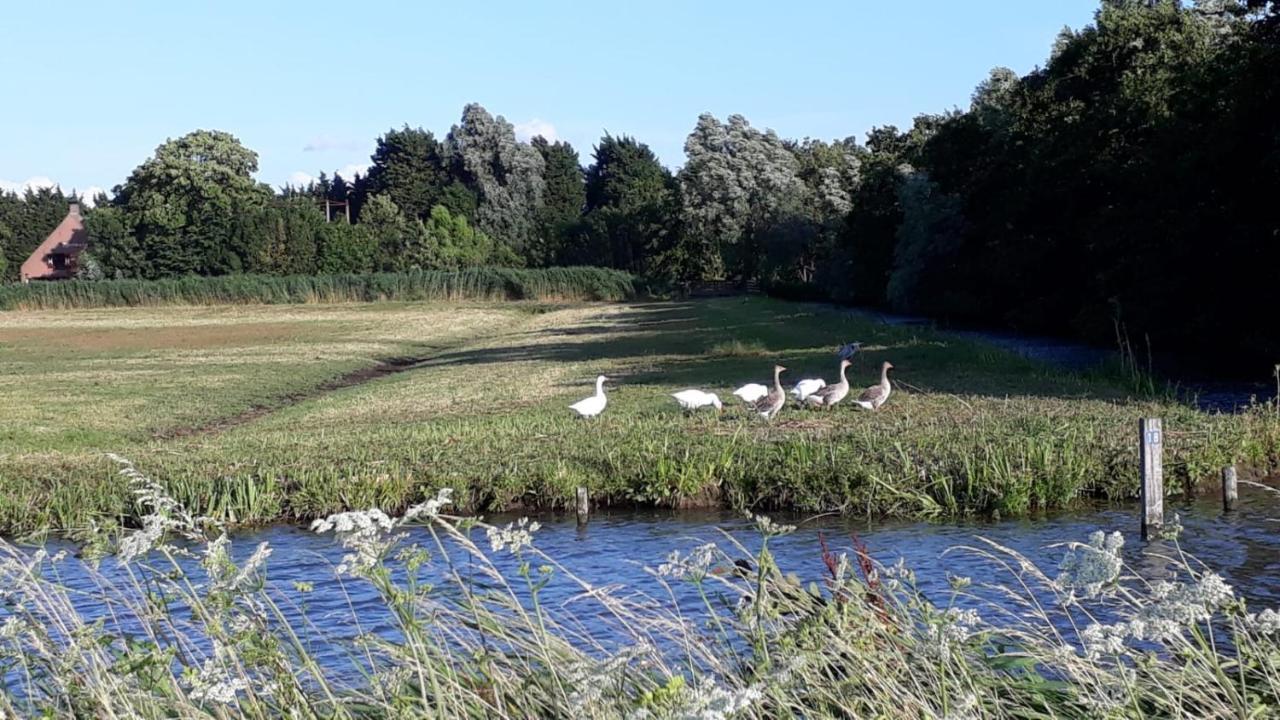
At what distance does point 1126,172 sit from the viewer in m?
42.0

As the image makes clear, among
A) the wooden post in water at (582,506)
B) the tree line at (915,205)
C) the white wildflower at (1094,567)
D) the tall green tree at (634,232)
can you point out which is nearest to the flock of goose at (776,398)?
the wooden post in water at (582,506)

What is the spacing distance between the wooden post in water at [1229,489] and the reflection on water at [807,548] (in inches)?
4.8

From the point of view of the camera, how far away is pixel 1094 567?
4.99 meters

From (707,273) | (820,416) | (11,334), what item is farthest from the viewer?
(707,273)

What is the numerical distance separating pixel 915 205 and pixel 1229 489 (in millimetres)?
53840

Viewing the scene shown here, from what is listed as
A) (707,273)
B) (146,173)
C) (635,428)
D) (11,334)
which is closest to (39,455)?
(635,428)

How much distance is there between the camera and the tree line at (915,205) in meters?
35.3

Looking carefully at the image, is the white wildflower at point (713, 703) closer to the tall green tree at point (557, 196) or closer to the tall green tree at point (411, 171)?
the tall green tree at point (557, 196)

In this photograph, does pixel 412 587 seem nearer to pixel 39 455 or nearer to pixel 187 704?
pixel 187 704

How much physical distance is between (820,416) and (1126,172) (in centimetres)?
2307

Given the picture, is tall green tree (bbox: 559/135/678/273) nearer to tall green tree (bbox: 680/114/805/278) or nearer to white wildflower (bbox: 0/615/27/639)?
tall green tree (bbox: 680/114/805/278)

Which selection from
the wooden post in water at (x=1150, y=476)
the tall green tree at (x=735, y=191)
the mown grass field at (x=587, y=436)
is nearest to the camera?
the wooden post in water at (x=1150, y=476)

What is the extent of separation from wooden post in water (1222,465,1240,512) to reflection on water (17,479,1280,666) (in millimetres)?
123

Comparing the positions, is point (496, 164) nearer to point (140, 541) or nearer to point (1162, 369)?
point (1162, 369)
